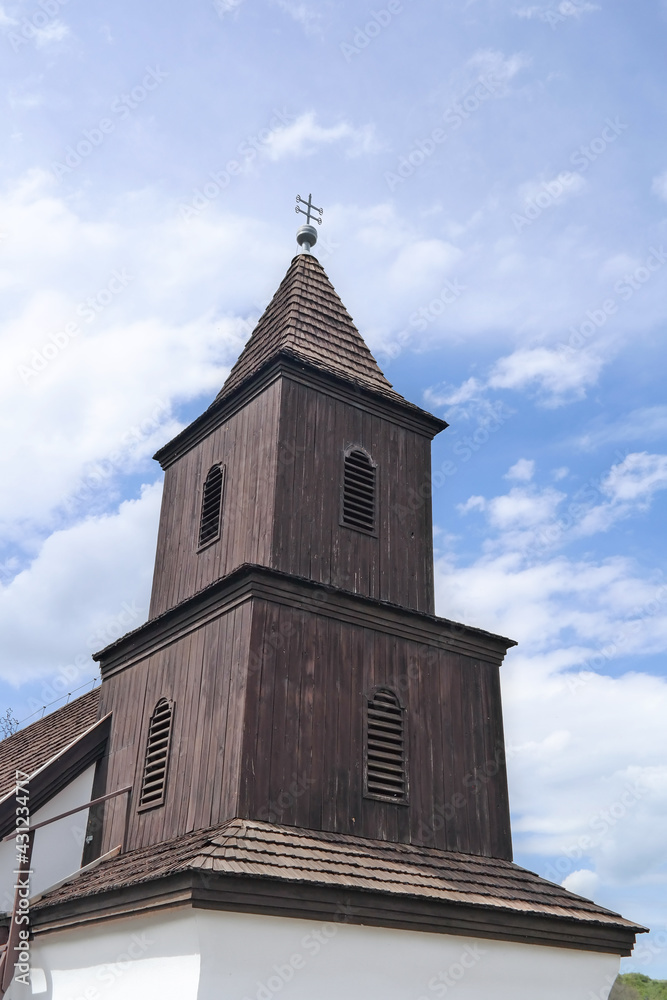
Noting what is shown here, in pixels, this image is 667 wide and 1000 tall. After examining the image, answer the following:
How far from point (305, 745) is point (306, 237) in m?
9.70

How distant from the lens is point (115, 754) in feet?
42.6

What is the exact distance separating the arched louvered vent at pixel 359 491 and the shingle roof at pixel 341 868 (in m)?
4.34

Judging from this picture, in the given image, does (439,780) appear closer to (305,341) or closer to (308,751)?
(308,751)

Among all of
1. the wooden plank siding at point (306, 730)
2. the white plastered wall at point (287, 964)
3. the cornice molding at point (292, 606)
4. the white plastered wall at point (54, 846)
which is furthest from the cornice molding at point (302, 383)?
the white plastered wall at point (287, 964)

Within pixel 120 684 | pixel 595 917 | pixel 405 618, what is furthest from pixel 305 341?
pixel 595 917

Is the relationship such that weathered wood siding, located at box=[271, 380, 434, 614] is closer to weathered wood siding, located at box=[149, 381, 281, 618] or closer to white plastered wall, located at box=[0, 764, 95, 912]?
weathered wood siding, located at box=[149, 381, 281, 618]

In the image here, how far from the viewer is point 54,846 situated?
12.6m

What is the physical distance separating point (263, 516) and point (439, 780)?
13.5ft

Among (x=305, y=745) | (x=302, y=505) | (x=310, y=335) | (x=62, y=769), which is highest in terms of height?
(x=310, y=335)

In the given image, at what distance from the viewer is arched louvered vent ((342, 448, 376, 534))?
13.2 meters

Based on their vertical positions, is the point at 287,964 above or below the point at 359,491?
below

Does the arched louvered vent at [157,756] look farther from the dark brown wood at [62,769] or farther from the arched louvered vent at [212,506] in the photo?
the arched louvered vent at [212,506]

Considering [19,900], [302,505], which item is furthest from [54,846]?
[302,505]

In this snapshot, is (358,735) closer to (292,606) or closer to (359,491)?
(292,606)
